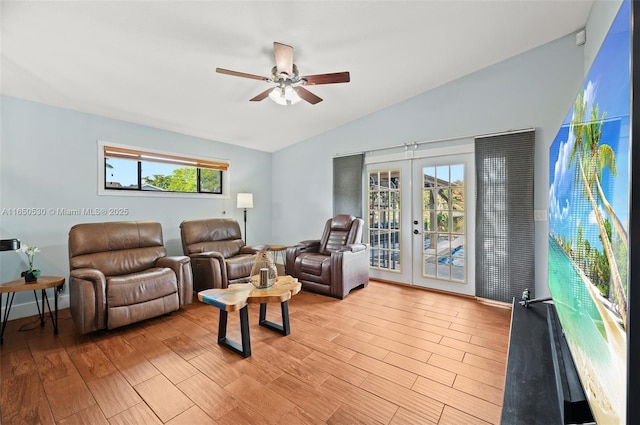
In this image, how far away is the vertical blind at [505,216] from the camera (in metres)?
3.05

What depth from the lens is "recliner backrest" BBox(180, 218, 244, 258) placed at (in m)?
3.87

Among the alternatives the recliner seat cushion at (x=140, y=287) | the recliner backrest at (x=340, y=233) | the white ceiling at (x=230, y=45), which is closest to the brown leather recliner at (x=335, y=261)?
the recliner backrest at (x=340, y=233)

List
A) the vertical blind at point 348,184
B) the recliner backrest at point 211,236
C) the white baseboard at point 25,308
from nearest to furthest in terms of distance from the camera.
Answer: the white baseboard at point 25,308, the recliner backrest at point 211,236, the vertical blind at point 348,184

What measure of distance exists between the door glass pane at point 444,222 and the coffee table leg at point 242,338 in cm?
270

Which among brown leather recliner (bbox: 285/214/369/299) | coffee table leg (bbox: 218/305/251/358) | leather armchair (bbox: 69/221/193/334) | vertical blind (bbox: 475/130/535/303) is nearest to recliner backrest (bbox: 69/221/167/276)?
leather armchair (bbox: 69/221/193/334)

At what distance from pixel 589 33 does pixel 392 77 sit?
1835 millimetres

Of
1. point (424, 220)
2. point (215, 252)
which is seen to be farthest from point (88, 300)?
point (424, 220)

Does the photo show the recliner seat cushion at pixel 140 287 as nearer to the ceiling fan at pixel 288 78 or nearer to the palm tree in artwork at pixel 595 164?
the ceiling fan at pixel 288 78

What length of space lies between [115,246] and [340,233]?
288 cm

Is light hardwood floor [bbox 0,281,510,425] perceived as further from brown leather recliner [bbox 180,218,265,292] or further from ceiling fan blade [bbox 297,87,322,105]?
ceiling fan blade [bbox 297,87,322,105]

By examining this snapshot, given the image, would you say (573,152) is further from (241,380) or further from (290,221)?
(290,221)

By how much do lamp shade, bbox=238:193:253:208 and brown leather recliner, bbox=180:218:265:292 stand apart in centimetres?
39

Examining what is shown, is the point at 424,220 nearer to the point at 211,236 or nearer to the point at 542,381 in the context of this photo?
the point at 542,381

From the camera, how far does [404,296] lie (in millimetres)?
3580
